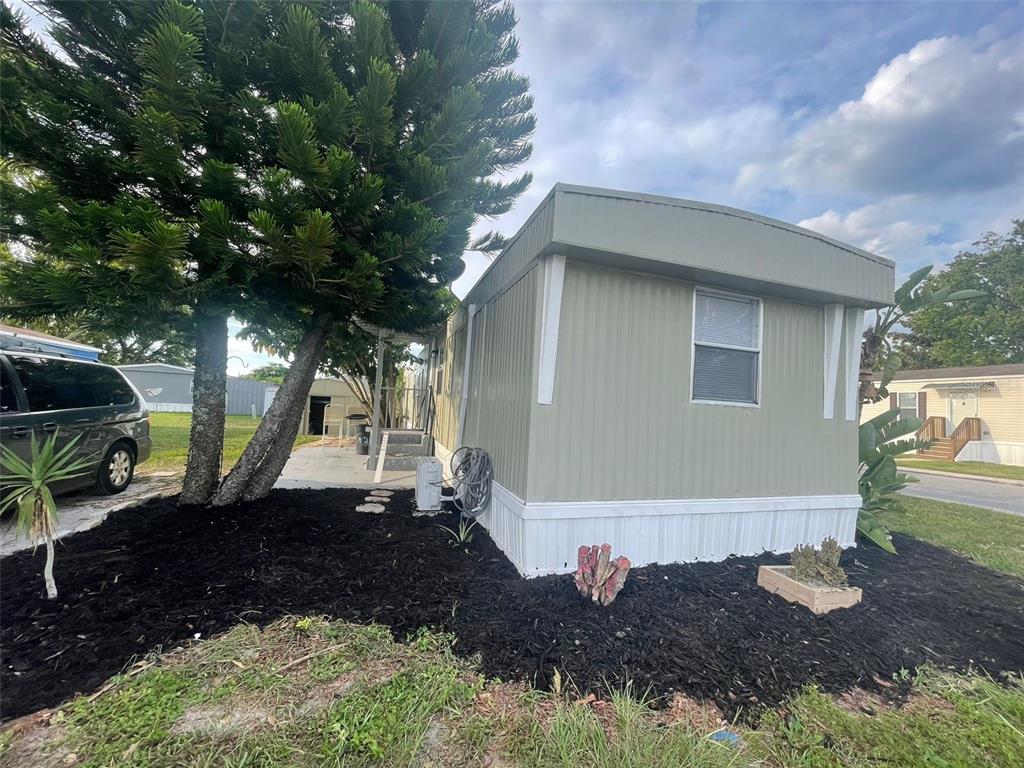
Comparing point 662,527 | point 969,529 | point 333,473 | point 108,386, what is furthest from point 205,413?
point 969,529

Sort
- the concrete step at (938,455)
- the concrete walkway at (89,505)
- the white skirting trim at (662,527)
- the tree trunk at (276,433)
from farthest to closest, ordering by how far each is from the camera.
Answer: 1. the concrete step at (938,455)
2. the tree trunk at (276,433)
3. the concrete walkway at (89,505)
4. the white skirting trim at (662,527)

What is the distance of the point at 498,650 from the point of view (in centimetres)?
256

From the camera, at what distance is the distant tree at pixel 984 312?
22906 mm

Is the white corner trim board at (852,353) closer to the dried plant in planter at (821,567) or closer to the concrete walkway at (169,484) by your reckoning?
the dried plant in planter at (821,567)

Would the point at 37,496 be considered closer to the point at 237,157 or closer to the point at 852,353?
the point at 237,157

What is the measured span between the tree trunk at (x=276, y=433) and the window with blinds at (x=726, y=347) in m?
4.06

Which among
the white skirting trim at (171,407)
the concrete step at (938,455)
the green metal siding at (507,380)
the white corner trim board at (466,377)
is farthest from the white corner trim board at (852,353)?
the white skirting trim at (171,407)

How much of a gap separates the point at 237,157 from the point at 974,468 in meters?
20.2

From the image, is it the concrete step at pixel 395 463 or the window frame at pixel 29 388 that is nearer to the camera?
the window frame at pixel 29 388

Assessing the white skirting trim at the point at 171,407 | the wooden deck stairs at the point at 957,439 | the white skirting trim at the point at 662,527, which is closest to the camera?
the white skirting trim at the point at 662,527

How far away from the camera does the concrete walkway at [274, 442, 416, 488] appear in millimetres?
6637

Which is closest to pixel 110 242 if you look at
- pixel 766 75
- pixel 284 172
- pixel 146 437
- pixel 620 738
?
pixel 284 172

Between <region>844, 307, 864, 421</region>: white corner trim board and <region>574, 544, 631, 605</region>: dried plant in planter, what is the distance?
3401 mm

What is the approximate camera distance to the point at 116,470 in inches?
222
